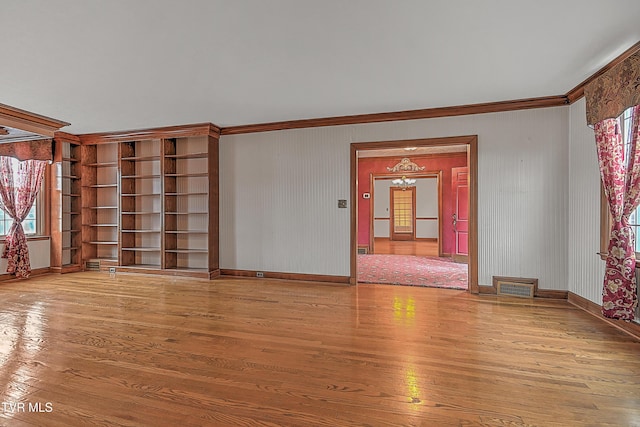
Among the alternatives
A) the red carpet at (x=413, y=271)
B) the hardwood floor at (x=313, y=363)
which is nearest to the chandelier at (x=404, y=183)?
the red carpet at (x=413, y=271)

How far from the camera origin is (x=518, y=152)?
14.1 ft

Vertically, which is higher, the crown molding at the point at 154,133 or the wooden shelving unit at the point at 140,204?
the crown molding at the point at 154,133

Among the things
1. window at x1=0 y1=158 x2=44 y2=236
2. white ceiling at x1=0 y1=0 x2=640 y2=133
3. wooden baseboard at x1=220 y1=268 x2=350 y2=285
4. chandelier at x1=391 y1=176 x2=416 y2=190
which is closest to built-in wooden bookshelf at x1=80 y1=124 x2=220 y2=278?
wooden baseboard at x1=220 y1=268 x2=350 y2=285

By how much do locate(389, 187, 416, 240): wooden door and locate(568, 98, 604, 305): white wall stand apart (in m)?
7.96

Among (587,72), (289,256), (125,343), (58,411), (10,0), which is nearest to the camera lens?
(58,411)

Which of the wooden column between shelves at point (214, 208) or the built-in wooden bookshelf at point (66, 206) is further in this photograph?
the built-in wooden bookshelf at point (66, 206)

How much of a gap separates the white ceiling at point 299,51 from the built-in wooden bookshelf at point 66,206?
180cm

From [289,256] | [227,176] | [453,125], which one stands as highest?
[453,125]

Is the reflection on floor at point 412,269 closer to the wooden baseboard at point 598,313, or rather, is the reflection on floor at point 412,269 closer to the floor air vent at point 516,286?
the floor air vent at point 516,286

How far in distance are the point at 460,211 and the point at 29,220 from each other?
8.42 metres

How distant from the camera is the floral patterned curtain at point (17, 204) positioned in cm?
515

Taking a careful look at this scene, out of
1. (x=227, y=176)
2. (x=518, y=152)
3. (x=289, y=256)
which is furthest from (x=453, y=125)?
(x=227, y=176)

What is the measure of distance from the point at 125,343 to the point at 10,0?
256 cm

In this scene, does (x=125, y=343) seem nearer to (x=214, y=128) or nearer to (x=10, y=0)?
(x=10, y=0)
